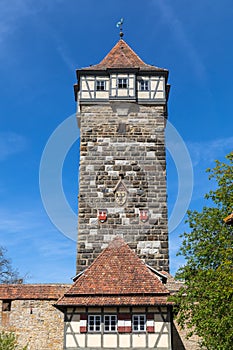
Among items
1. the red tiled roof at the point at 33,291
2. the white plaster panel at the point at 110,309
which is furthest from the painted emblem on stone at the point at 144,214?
the white plaster panel at the point at 110,309

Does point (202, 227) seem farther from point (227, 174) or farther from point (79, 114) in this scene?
point (79, 114)

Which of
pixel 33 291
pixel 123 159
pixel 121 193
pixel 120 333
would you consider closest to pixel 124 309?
pixel 120 333

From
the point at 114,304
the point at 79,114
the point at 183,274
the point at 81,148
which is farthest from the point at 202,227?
the point at 79,114

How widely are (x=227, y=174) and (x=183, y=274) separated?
3227 millimetres

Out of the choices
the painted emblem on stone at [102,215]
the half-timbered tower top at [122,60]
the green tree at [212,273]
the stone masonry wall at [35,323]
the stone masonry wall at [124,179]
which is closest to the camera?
the green tree at [212,273]

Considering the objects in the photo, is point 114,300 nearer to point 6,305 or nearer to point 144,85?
point 6,305

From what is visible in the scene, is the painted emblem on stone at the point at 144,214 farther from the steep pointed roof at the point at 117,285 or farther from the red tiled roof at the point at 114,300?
the red tiled roof at the point at 114,300

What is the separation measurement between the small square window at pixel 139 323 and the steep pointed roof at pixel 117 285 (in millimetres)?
497

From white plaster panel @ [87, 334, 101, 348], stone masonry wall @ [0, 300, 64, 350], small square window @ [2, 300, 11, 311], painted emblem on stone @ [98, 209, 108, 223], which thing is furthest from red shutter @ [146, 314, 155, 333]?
small square window @ [2, 300, 11, 311]

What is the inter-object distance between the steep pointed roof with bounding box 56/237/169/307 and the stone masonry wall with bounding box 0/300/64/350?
2573 mm

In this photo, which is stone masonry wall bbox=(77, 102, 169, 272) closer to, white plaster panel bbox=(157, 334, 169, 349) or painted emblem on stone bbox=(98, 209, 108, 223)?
painted emblem on stone bbox=(98, 209, 108, 223)

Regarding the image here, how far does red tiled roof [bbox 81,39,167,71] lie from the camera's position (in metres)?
21.4

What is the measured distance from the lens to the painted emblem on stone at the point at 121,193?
19.5 metres

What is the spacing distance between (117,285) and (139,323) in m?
1.32
